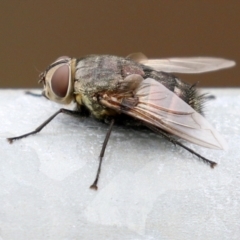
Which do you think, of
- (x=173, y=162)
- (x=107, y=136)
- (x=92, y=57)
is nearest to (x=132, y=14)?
(x=92, y=57)

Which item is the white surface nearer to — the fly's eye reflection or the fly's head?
the fly's eye reflection

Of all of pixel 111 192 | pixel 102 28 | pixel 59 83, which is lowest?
pixel 102 28

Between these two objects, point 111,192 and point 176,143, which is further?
point 176,143

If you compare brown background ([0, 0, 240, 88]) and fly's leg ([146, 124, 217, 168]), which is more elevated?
fly's leg ([146, 124, 217, 168])

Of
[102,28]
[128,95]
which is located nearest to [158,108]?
[128,95]

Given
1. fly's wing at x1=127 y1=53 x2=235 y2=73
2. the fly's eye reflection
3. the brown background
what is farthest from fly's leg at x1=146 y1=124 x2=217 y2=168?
the brown background

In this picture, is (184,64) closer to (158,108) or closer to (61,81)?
(158,108)

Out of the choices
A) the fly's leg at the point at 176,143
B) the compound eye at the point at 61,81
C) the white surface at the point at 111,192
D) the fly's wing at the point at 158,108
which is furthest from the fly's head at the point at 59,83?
the white surface at the point at 111,192
